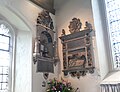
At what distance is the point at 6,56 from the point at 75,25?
160 centimetres

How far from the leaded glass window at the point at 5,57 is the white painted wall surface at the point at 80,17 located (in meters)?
1.15

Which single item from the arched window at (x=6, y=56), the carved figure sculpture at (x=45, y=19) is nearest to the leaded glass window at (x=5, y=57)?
the arched window at (x=6, y=56)

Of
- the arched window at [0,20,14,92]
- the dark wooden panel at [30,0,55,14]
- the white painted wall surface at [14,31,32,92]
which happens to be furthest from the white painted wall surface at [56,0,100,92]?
the arched window at [0,20,14,92]

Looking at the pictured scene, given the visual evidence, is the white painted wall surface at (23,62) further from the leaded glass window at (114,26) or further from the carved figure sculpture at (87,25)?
the leaded glass window at (114,26)

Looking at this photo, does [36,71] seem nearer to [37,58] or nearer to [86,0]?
[37,58]

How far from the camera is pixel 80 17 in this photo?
379cm

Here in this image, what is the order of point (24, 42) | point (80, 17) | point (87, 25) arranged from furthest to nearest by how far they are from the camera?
point (80, 17) → point (87, 25) → point (24, 42)

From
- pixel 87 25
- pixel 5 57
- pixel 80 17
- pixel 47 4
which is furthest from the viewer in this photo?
pixel 47 4

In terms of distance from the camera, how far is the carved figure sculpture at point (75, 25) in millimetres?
3747

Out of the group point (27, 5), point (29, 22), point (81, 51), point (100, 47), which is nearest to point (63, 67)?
point (81, 51)

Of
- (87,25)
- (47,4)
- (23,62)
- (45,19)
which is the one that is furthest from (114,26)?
(23,62)

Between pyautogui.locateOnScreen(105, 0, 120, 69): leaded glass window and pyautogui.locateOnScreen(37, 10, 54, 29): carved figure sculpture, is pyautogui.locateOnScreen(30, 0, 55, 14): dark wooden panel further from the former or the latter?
pyautogui.locateOnScreen(105, 0, 120, 69): leaded glass window

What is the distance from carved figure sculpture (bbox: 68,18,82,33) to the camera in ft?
12.3

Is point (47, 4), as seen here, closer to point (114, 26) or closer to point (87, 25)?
point (87, 25)
